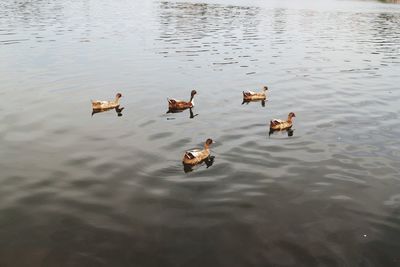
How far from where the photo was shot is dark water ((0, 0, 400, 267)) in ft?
39.0

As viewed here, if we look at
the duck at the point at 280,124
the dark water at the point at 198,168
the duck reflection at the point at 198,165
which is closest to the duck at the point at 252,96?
the dark water at the point at 198,168

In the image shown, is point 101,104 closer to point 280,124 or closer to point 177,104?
point 177,104

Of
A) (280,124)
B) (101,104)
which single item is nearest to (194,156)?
(280,124)

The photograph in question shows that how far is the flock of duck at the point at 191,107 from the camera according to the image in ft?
54.5

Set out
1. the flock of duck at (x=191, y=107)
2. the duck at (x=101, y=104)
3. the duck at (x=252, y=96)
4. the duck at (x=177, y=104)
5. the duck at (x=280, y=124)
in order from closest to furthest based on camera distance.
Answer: the flock of duck at (x=191, y=107) < the duck at (x=280, y=124) < the duck at (x=101, y=104) < the duck at (x=177, y=104) < the duck at (x=252, y=96)

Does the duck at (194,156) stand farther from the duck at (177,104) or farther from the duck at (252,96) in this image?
the duck at (252,96)

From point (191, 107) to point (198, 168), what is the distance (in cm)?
865

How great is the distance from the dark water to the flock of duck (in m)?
0.51

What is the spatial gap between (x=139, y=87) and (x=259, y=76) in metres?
10.2

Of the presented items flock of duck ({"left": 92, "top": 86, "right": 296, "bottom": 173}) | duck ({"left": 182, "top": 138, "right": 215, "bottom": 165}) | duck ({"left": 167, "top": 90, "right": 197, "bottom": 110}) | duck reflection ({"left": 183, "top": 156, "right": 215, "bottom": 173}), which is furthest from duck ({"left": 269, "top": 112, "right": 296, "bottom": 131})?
duck ({"left": 167, "top": 90, "right": 197, "bottom": 110})

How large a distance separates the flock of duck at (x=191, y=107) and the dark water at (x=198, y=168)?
51 cm

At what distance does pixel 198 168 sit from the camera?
16.5 meters

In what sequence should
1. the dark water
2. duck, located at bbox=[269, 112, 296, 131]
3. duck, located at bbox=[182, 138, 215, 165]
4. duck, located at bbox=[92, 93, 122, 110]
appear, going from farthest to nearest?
duck, located at bbox=[92, 93, 122, 110]
duck, located at bbox=[269, 112, 296, 131]
duck, located at bbox=[182, 138, 215, 165]
the dark water

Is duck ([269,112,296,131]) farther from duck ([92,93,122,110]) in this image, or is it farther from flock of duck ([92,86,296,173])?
duck ([92,93,122,110])
